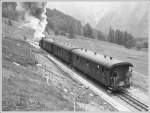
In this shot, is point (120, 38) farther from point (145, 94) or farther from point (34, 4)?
point (145, 94)

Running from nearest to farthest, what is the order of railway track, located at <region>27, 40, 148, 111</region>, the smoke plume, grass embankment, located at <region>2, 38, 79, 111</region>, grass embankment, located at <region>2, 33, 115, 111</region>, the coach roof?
1. grass embankment, located at <region>2, 38, 79, 111</region>
2. grass embankment, located at <region>2, 33, 115, 111</region>
3. railway track, located at <region>27, 40, 148, 111</region>
4. the coach roof
5. the smoke plume

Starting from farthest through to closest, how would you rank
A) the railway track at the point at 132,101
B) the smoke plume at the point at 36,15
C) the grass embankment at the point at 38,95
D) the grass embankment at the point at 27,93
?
1. the smoke plume at the point at 36,15
2. the railway track at the point at 132,101
3. the grass embankment at the point at 38,95
4. the grass embankment at the point at 27,93

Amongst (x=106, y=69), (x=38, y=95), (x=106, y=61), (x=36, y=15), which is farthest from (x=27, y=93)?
(x=36, y=15)

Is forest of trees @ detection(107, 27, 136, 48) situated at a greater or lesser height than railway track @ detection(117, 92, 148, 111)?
greater

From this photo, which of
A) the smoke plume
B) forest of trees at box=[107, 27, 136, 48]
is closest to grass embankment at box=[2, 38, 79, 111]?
the smoke plume

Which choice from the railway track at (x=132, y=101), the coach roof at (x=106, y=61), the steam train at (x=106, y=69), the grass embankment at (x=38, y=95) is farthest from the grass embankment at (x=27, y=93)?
the coach roof at (x=106, y=61)

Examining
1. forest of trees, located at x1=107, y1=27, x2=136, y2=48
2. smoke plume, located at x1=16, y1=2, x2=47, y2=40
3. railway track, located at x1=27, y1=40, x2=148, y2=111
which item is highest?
smoke plume, located at x1=16, y1=2, x2=47, y2=40

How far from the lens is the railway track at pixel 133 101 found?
17.3 m

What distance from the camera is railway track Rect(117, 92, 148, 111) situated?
17272mm

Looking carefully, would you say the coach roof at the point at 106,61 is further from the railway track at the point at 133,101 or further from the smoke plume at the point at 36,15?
the smoke plume at the point at 36,15

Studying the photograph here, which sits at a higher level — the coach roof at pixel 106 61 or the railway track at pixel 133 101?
the coach roof at pixel 106 61

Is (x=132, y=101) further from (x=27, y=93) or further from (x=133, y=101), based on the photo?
(x=27, y=93)

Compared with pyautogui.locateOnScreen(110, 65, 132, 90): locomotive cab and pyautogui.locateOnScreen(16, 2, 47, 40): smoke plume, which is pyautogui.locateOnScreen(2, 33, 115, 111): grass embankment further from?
pyautogui.locateOnScreen(16, 2, 47, 40): smoke plume

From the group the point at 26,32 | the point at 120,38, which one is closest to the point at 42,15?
the point at 26,32
